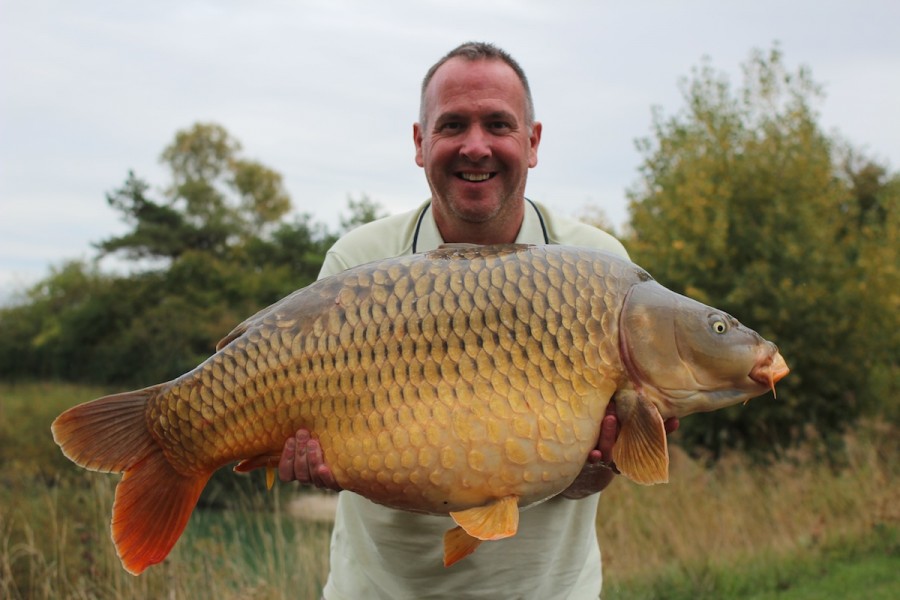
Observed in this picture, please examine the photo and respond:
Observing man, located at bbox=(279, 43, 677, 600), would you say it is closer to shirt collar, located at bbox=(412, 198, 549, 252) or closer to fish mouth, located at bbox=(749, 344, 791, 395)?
shirt collar, located at bbox=(412, 198, 549, 252)

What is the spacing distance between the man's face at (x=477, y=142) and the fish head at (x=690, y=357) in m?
0.47

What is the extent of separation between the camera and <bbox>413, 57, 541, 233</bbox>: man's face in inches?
77.7

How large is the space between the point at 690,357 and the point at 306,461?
2.23 feet

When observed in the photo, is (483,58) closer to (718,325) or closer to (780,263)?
(718,325)

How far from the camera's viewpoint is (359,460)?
1559 mm

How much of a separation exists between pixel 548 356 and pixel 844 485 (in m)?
4.55

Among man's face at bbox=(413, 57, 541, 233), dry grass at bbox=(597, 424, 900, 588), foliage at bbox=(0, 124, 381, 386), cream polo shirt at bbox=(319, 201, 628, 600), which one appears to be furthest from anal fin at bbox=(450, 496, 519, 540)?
foliage at bbox=(0, 124, 381, 386)

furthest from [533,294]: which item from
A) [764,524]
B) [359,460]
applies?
[764,524]

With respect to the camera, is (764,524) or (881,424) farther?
(881,424)

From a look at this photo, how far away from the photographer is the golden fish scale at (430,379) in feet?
4.97

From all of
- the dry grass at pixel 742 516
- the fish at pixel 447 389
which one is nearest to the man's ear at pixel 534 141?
the fish at pixel 447 389

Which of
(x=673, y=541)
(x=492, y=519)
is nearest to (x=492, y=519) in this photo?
(x=492, y=519)

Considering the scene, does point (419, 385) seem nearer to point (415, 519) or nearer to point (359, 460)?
point (359, 460)

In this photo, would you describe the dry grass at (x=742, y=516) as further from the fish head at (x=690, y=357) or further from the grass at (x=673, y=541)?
the fish head at (x=690, y=357)
